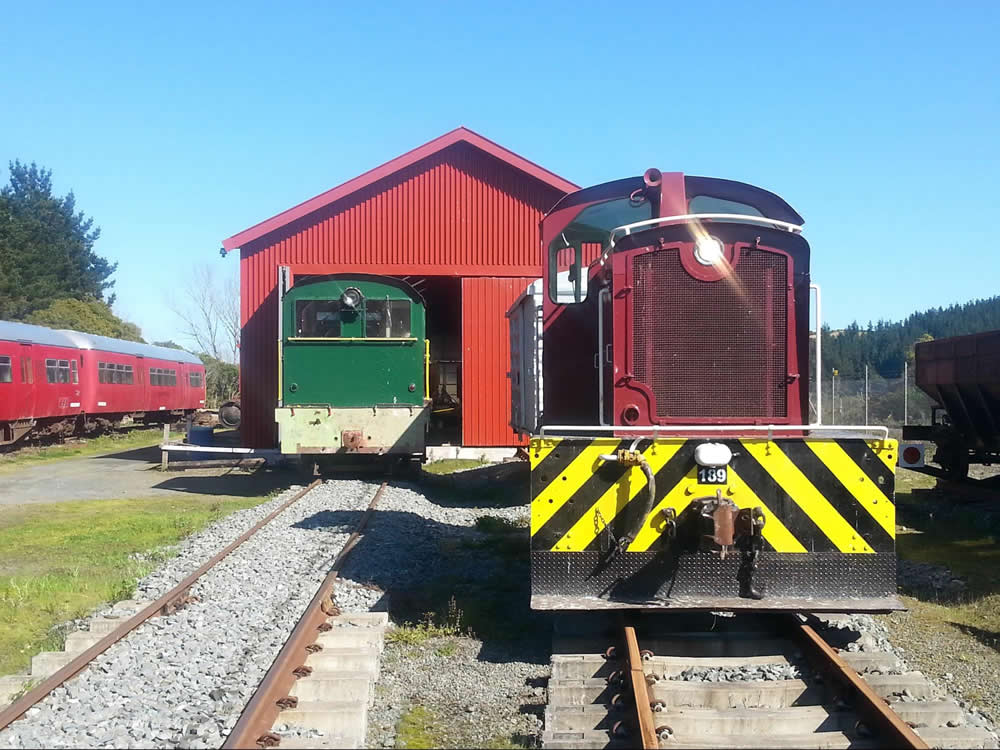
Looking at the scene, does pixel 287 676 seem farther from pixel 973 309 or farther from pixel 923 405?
pixel 973 309

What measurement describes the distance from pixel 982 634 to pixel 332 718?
4486mm

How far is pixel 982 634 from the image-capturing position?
6.07 m

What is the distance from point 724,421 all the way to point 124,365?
28.8 meters

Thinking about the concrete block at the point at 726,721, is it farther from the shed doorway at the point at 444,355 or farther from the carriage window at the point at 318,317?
the shed doorway at the point at 444,355

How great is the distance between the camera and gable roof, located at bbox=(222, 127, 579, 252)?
18.1 metres

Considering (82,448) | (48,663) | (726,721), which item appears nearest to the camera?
(726,721)

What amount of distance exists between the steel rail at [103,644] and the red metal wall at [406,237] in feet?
32.6

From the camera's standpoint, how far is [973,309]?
58469mm

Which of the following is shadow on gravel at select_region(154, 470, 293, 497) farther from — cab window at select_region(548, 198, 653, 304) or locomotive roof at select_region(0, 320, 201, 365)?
cab window at select_region(548, 198, 653, 304)

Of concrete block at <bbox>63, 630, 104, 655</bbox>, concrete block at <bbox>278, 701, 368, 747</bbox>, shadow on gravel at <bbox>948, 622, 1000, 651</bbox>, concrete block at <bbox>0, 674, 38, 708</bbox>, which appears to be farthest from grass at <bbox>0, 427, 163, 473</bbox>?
shadow on gravel at <bbox>948, 622, 1000, 651</bbox>

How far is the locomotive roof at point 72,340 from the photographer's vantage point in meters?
22.5

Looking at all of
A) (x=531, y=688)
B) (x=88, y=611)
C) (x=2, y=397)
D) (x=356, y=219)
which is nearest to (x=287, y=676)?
(x=531, y=688)

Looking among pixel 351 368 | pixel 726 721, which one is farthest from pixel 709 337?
pixel 351 368

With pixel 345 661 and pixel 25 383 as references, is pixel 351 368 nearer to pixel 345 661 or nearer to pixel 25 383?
pixel 345 661
